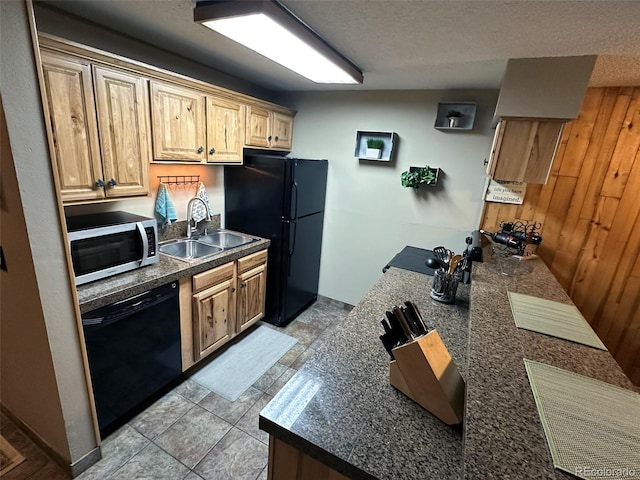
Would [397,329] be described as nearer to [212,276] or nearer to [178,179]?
[212,276]

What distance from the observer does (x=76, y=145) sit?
1.52m

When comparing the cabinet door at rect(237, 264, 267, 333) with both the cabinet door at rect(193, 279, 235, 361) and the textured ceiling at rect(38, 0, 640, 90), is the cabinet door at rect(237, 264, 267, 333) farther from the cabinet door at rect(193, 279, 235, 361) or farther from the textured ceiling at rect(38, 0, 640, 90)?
the textured ceiling at rect(38, 0, 640, 90)

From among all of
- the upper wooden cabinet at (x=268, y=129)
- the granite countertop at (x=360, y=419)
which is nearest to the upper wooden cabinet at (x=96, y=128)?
the upper wooden cabinet at (x=268, y=129)

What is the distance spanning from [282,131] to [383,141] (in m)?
1.09

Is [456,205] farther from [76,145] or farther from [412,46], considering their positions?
[76,145]

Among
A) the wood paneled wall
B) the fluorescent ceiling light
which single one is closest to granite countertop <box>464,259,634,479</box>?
the wood paneled wall

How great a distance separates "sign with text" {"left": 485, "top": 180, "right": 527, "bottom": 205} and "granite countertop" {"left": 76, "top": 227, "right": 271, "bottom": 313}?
2288 millimetres

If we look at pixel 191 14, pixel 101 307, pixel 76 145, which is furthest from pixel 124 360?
pixel 191 14

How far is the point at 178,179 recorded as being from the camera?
2506mm

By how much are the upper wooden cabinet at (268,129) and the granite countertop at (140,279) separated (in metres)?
1.13

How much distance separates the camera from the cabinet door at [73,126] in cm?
140

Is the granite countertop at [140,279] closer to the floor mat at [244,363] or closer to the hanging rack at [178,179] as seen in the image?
the hanging rack at [178,179]

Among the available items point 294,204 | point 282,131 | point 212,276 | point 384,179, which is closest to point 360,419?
point 212,276

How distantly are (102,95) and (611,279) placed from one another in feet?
12.4
